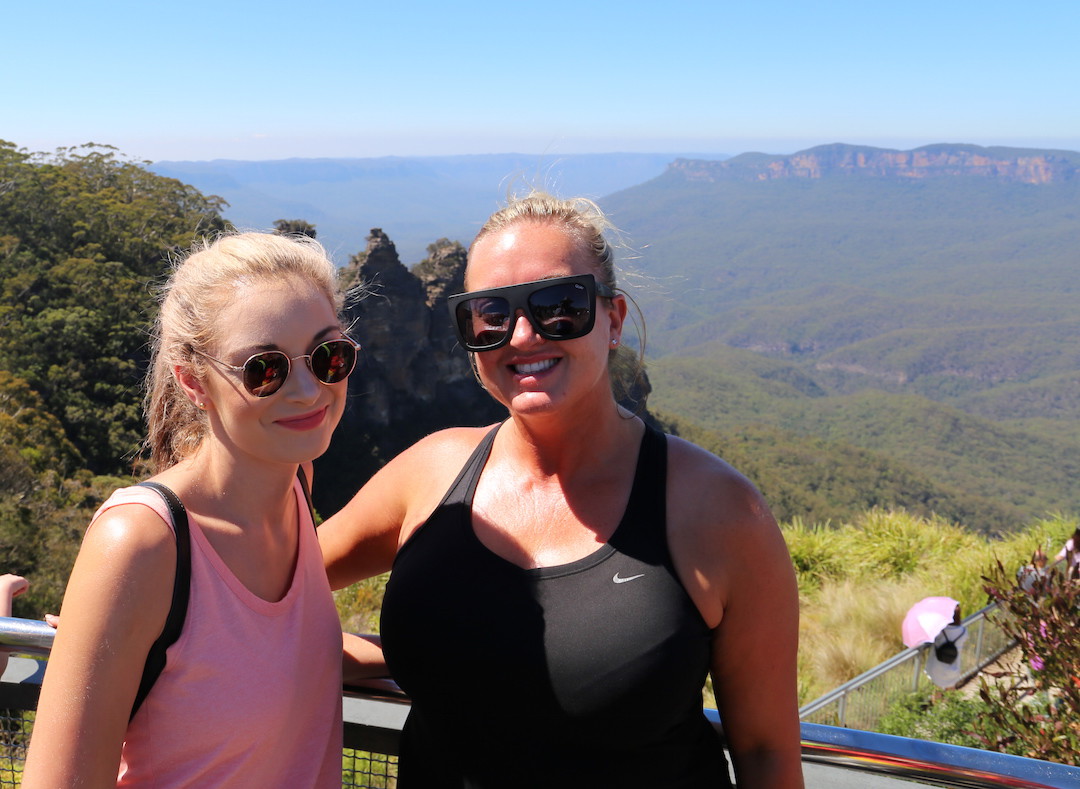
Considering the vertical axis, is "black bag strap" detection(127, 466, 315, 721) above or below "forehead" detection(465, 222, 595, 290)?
below

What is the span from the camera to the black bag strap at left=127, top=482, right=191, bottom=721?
129cm

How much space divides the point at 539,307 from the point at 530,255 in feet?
0.42

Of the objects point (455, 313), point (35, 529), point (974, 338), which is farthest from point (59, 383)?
point (974, 338)

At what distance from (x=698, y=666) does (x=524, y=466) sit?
0.56m

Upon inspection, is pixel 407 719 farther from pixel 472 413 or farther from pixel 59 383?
pixel 472 413

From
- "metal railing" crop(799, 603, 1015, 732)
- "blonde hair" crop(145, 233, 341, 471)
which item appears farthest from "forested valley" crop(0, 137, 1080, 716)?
"metal railing" crop(799, 603, 1015, 732)

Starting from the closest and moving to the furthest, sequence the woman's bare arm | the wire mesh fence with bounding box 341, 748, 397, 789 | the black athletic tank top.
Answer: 1. the woman's bare arm
2. the black athletic tank top
3. the wire mesh fence with bounding box 341, 748, 397, 789

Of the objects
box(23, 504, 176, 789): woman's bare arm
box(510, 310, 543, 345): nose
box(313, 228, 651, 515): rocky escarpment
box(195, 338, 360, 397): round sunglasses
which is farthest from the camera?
box(313, 228, 651, 515): rocky escarpment

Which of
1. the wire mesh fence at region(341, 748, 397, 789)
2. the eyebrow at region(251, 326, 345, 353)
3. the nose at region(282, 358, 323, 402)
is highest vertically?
the eyebrow at region(251, 326, 345, 353)

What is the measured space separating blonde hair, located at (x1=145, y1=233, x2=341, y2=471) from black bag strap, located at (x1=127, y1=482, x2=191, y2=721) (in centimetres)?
26

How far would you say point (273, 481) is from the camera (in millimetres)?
1541

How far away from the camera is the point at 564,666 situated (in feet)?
5.14

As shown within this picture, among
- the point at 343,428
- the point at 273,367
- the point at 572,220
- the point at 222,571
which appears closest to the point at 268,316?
the point at 273,367

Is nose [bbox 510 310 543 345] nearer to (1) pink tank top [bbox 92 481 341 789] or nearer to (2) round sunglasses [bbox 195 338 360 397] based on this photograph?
(2) round sunglasses [bbox 195 338 360 397]
